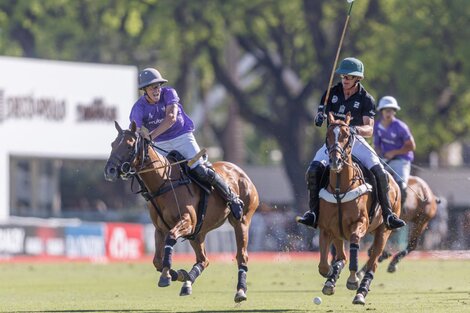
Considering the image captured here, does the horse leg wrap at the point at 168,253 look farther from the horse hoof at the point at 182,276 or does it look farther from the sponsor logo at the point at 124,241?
the sponsor logo at the point at 124,241

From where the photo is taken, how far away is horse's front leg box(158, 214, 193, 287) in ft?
47.8

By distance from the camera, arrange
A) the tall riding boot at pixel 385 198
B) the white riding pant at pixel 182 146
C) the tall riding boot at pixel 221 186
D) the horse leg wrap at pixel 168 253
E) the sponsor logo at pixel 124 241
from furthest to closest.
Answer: the sponsor logo at pixel 124 241
the white riding pant at pixel 182 146
the tall riding boot at pixel 221 186
the tall riding boot at pixel 385 198
the horse leg wrap at pixel 168 253

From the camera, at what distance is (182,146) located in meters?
16.0

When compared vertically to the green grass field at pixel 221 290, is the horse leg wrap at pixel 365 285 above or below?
above

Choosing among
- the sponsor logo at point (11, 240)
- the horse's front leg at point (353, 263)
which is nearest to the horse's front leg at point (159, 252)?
the horse's front leg at point (353, 263)

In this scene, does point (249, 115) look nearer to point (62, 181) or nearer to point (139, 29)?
point (139, 29)

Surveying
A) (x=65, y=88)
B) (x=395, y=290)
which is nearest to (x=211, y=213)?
(x=395, y=290)

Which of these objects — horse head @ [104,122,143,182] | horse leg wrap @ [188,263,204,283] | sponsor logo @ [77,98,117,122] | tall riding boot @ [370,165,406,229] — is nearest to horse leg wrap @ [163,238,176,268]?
horse leg wrap @ [188,263,204,283]

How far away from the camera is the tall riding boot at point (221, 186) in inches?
623

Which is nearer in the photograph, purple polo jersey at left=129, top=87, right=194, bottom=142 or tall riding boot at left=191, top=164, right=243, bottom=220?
purple polo jersey at left=129, top=87, right=194, bottom=142

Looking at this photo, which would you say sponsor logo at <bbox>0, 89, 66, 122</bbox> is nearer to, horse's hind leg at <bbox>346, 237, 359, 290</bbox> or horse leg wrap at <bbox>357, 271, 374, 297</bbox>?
horse leg wrap at <bbox>357, 271, 374, 297</bbox>

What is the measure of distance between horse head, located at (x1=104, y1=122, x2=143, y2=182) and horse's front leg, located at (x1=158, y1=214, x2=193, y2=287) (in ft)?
2.66

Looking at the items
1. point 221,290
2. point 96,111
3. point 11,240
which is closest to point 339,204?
point 221,290

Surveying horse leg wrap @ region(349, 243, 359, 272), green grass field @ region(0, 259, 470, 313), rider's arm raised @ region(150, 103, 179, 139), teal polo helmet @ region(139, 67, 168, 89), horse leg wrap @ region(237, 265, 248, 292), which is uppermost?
teal polo helmet @ region(139, 67, 168, 89)
